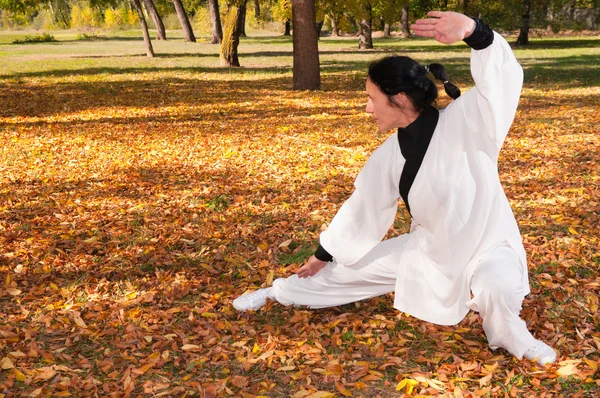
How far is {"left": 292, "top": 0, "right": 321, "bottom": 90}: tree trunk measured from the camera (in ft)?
56.2

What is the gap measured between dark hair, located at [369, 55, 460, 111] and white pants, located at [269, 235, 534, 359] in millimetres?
1087

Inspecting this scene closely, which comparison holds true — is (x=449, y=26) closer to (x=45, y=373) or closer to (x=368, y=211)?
(x=368, y=211)

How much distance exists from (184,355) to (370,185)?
190 centimetres

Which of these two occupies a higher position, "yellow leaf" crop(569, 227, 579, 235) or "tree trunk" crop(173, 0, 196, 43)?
"tree trunk" crop(173, 0, 196, 43)

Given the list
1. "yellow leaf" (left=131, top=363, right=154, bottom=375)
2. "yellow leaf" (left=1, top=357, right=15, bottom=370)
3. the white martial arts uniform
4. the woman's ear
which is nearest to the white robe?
the white martial arts uniform

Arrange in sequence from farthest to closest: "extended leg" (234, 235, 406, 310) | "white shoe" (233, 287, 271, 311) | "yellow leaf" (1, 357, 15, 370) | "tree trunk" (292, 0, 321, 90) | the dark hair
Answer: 1. "tree trunk" (292, 0, 321, 90)
2. "white shoe" (233, 287, 271, 311)
3. "extended leg" (234, 235, 406, 310)
4. "yellow leaf" (1, 357, 15, 370)
5. the dark hair

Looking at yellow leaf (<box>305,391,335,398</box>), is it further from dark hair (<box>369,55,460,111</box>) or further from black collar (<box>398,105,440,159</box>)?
dark hair (<box>369,55,460,111</box>)

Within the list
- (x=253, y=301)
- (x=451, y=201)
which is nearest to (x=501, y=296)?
(x=451, y=201)

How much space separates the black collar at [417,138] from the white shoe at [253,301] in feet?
6.02

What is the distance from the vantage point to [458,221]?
12.8 ft

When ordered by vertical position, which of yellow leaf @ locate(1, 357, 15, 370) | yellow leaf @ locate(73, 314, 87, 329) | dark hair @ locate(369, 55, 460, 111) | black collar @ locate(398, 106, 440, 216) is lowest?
yellow leaf @ locate(73, 314, 87, 329)

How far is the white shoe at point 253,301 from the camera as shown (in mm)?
5141

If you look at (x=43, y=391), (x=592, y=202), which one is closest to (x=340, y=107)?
(x=592, y=202)

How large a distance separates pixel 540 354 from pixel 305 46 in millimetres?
14761
